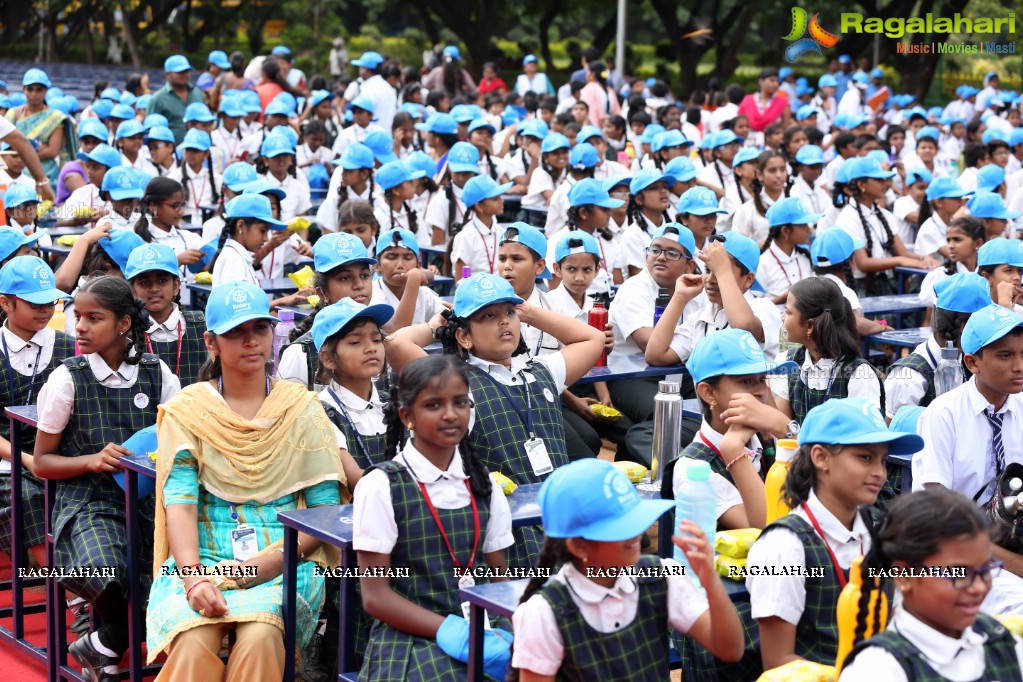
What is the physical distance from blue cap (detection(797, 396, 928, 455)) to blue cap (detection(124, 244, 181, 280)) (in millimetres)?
3262

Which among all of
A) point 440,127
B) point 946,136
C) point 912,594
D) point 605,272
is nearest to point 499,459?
point 912,594

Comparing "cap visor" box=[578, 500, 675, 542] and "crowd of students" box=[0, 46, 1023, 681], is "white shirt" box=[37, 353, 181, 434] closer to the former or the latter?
"crowd of students" box=[0, 46, 1023, 681]

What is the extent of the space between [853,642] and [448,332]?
7.45ft

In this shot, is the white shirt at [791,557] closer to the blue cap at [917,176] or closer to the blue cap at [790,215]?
the blue cap at [790,215]

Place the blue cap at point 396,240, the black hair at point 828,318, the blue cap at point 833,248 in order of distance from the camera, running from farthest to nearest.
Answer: the blue cap at point 833,248
the blue cap at point 396,240
the black hair at point 828,318

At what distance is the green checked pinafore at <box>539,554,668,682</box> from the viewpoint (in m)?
3.01

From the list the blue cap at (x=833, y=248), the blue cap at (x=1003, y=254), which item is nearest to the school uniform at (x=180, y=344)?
the blue cap at (x=833, y=248)

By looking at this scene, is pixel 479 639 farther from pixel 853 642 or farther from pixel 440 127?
pixel 440 127

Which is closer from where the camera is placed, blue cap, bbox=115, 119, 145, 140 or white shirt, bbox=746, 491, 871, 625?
white shirt, bbox=746, 491, 871, 625

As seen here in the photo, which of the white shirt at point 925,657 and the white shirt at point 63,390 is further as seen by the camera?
the white shirt at point 63,390

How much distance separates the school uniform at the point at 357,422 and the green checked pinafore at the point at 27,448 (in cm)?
121

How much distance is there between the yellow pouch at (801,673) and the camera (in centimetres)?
308

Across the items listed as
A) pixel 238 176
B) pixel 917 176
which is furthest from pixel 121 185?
pixel 917 176

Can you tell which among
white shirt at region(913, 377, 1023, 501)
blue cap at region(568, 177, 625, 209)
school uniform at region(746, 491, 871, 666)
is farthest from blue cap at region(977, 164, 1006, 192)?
school uniform at region(746, 491, 871, 666)
